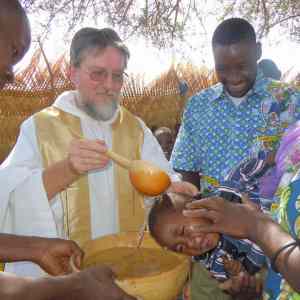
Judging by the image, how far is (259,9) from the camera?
17.2ft

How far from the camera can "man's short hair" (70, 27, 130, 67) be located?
2.54 metres

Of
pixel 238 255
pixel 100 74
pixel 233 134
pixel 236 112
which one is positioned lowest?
pixel 238 255

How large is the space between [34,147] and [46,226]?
1.51 ft

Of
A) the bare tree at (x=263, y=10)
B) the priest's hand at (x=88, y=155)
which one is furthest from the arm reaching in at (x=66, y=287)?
the bare tree at (x=263, y=10)

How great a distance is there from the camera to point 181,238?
181cm

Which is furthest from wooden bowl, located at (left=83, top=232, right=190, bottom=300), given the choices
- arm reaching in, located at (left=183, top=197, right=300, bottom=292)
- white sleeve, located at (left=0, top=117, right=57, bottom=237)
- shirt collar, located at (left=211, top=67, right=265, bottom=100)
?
shirt collar, located at (left=211, top=67, right=265, bottom=100)

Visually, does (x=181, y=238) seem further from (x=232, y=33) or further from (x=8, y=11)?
(x=232, y=33)

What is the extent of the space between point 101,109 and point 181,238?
106 centimetres

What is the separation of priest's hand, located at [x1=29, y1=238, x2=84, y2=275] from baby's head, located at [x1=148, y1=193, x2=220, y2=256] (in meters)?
0.36

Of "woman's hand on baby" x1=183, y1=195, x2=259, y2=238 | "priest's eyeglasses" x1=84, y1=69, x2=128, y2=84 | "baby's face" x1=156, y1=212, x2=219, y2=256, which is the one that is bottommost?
"baby's face" x1=156, y1=212, x2=219, y2=256

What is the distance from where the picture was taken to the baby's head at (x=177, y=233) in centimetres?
180

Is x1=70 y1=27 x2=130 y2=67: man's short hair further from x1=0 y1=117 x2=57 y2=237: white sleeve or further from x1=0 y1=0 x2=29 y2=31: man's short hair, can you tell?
x1=0 y1=0 x2=29 y2=31: man's short hair

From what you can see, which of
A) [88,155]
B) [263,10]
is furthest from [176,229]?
[263,10]

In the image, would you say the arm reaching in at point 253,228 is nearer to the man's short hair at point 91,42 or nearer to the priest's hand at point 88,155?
the priest's hand at point 88,155
